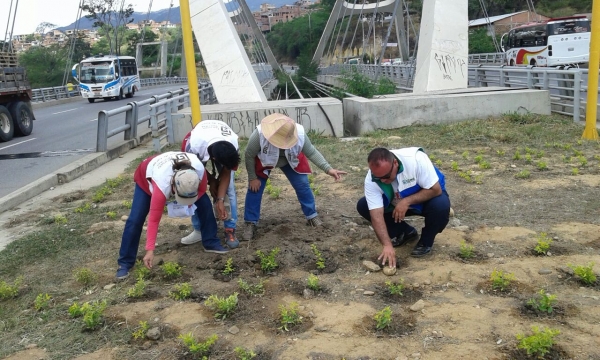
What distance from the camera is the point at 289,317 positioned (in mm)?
3678

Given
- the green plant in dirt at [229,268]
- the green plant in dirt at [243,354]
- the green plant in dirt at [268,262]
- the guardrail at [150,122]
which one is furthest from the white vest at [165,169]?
Answer: the guardrail at [150,122]

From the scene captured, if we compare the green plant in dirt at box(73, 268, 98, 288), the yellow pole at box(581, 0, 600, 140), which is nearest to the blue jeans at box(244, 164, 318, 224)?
the green plant in dirt at box(73, 268, 98, 288)

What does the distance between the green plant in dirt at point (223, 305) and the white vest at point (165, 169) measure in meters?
0.89

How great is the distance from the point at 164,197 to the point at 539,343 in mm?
2671

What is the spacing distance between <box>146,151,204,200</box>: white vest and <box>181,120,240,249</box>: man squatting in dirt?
179mm

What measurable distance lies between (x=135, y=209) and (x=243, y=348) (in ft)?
5.87

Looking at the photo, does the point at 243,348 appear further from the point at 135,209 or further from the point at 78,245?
the point at 78,245

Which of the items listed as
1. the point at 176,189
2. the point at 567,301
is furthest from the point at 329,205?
the point at 567,301

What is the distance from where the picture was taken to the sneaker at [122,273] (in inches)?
186

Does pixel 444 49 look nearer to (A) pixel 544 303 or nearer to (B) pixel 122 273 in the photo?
(B) pixel 122 273

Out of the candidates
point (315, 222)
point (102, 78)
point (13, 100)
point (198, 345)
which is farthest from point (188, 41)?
point (102, 78)

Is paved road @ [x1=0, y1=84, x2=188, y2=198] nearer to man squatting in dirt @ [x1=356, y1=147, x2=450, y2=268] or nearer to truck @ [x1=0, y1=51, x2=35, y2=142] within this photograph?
truck @ [x1=0, y1=51, x2=35, y2=142]

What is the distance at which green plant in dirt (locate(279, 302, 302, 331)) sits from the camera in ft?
12.0

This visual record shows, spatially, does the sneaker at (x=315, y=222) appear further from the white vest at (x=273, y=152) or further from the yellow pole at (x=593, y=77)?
the yellow pole at (x=593, y=77)
